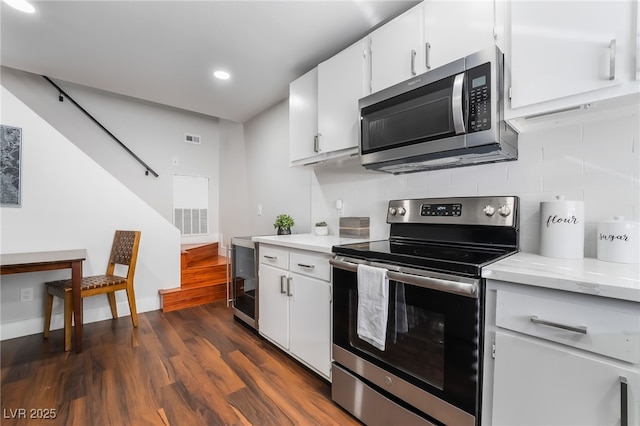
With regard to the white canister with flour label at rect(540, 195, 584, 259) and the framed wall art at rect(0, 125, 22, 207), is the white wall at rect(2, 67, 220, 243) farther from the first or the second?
the white canister with flour label at rect(540, 195, 584, 259)

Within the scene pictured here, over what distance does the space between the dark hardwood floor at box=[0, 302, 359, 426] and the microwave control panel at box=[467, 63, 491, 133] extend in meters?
1.66

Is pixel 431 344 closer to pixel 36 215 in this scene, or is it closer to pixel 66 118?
pixel 36 215

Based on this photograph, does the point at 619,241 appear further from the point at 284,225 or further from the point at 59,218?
the point at 59,218

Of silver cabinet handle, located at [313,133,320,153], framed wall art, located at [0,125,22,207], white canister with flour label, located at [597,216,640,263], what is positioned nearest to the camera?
white canister with flour label, located at [597,216,640,263]

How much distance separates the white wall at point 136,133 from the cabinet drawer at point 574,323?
419cm

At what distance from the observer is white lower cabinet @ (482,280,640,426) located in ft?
2.63

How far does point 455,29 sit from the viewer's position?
1.39 m

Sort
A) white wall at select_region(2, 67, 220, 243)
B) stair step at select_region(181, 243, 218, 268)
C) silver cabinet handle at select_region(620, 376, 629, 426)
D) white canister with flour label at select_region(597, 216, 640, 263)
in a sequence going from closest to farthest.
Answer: silver cabinet handle at select_region(620, 376, 629, 426)
white canister with flour label at select_region(597, 216, 640, 263)
white wall at select_region(2, 67, 220, 243)
stair step at select_region(181, 243, 218, 268)

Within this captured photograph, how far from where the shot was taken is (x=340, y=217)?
2.39 m

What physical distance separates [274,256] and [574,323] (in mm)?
1798

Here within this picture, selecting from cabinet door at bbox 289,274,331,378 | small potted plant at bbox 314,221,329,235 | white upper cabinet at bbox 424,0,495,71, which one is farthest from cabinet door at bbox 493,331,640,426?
small potted plant at bbox 314,221,329,235

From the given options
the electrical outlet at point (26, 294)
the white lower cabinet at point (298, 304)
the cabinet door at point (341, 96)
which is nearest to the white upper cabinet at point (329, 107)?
the cabinet door at point (341, 96)

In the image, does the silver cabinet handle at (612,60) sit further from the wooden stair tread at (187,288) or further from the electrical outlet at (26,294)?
the electrical outlet at (26,294)

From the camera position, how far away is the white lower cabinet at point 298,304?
178 centimetres
